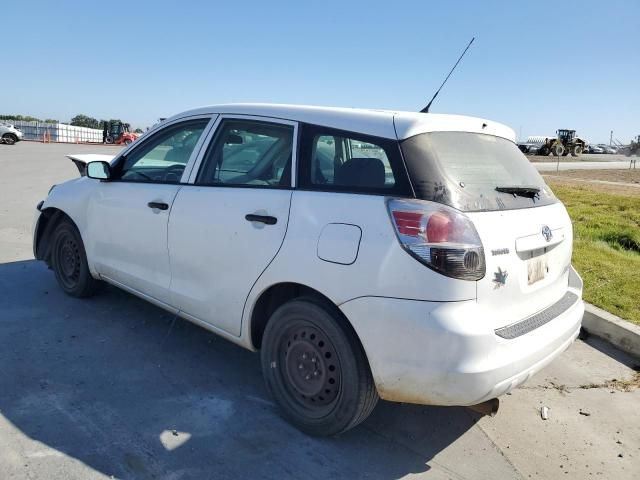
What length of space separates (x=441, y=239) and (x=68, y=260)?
3709 millimetres

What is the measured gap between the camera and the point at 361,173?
9.48 feet

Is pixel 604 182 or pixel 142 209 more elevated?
pixel 604 182

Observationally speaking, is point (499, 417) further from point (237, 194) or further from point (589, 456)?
point (237, 194)

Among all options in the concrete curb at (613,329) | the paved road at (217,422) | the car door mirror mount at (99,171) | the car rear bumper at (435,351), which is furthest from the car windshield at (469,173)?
the car door mirror mount at (99,171)

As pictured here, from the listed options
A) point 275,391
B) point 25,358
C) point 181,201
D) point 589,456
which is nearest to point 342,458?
point 275,391

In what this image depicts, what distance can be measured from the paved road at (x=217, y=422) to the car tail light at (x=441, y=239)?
110cm

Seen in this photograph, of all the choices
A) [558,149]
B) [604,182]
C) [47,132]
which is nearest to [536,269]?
[604,182]

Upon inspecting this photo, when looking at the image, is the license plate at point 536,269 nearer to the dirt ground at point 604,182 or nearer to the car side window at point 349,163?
the car side window at point 349,163

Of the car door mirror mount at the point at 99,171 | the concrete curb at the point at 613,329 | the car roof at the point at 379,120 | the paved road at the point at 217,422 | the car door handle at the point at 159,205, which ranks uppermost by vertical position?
the car roof at the point at 379,120

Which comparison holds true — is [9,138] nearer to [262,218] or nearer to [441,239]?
[262,218]

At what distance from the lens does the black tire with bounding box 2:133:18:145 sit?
33.0 meters

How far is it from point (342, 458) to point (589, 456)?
141cm

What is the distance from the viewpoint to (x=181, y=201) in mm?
3699

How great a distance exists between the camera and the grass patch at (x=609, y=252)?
5383 millimetres
